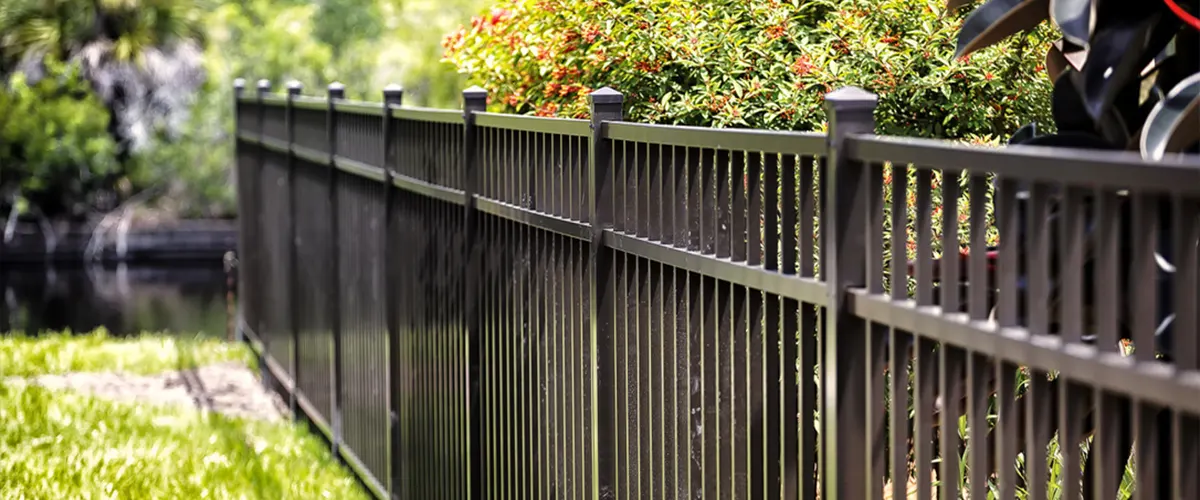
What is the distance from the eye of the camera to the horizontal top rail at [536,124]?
430 cm

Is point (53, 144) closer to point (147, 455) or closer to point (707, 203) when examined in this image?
point (147, 455)

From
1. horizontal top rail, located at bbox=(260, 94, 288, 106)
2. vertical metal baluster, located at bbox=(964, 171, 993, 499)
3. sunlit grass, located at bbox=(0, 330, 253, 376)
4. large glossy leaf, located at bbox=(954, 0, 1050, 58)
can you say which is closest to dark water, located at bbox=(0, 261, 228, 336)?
sunlit grass, located at bbox=(0, 330, 253, 376)

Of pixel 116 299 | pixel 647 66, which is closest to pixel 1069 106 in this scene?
pixel 647 66

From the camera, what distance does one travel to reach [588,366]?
4.31m

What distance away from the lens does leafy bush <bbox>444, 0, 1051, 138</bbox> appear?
261 inches

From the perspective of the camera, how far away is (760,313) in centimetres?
329

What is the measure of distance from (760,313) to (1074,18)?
0.86 m

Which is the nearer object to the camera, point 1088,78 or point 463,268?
point 1088,78

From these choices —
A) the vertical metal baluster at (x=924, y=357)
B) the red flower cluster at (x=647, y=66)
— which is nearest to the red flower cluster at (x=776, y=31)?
the red flower cluster at (x=647, y=66)

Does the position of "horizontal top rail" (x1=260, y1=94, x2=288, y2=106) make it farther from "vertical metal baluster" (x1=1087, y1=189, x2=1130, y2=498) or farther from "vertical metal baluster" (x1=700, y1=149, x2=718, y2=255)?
"vertical metal baluster" (x1=1087, y1=189, x2=1130, y2=498)

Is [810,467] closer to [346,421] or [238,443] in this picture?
[346,421]

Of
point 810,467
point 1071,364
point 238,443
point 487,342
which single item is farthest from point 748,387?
point 238,443

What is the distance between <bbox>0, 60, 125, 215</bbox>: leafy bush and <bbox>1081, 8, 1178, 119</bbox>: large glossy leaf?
3224cm

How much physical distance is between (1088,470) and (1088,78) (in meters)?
0.92
